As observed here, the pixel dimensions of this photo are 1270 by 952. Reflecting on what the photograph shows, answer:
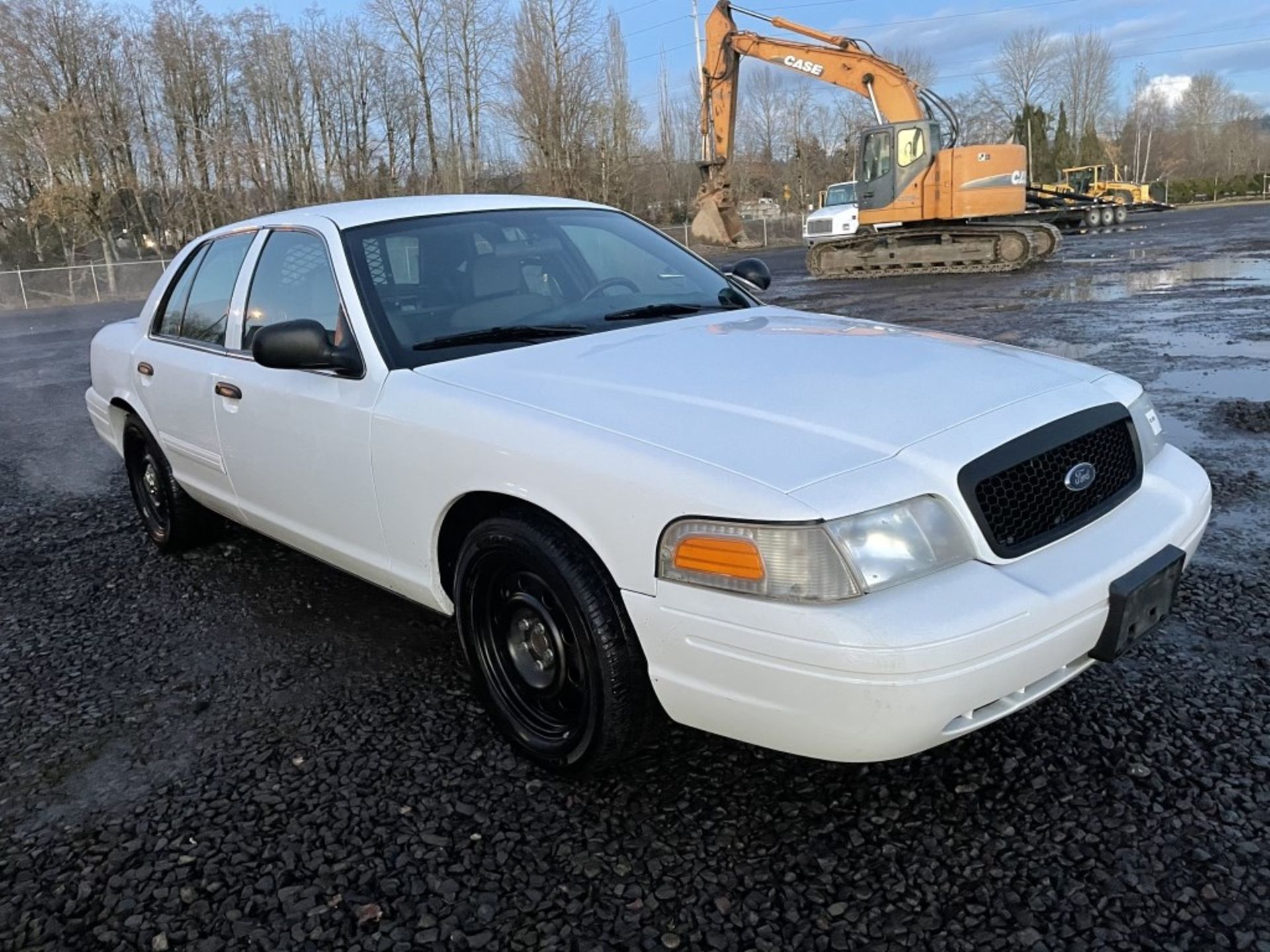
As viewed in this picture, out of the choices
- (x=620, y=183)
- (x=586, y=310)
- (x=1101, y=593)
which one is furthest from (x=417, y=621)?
(x=620, y=183)

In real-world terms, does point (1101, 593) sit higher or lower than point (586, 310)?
lower

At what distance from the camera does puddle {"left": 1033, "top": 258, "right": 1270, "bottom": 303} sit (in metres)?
14.2

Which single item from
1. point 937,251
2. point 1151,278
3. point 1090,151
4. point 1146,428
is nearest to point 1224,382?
point 1146,428

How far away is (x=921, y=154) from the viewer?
65.2ft

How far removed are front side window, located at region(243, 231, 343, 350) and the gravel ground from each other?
4.04ft

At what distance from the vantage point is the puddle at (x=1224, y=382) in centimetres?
703

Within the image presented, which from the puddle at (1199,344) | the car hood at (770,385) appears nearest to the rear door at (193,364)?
the car hood at (770,385)

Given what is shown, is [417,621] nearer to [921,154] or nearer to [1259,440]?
[1259,440]

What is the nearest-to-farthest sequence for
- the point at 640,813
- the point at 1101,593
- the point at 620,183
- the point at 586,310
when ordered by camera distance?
the point at 1101,593, the point at 640,813, the point at 586,310, the point at 620,183

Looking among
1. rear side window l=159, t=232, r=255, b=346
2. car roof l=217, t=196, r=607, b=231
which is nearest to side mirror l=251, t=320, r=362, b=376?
car roof l=217, t=196, r=607, b=231

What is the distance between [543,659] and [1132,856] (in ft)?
5.16

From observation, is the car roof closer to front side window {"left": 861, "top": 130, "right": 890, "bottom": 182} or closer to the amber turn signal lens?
the amber turn signal lens

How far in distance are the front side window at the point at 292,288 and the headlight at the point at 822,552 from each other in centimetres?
169

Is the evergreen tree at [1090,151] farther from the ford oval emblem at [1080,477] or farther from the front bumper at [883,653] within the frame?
the front bumper at [883,653]
